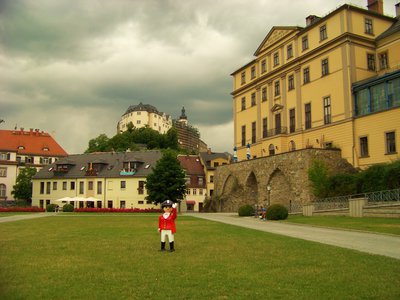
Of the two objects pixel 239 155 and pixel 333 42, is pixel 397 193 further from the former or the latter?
pixel 239 155

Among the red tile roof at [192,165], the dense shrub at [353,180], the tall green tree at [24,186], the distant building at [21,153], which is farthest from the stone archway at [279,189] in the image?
the distant building at [21,153]

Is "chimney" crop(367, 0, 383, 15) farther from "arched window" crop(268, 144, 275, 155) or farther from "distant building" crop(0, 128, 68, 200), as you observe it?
"distant building" crop(0, 128, 68, 200)

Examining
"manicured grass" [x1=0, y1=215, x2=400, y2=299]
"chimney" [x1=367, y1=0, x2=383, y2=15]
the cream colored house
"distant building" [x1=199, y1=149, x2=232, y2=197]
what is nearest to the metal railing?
"manicured grass" [x1=0, y1=215, x2=400, y2=299]

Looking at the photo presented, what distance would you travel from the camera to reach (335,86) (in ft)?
157

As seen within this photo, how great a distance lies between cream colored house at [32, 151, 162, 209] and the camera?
245 ft

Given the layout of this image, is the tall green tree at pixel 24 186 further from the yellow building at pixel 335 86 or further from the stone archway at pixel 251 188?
the stone archway at pixel 251 188

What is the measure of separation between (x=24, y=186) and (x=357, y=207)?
71284mm

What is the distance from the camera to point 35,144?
100812 millimetres

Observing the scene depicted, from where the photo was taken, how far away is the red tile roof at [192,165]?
279 feet

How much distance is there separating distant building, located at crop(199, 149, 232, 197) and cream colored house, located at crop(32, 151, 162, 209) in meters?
12.3

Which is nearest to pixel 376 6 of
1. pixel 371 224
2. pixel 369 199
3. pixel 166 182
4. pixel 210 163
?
pixel 369 199

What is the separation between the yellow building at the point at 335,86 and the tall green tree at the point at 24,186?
48.6 m

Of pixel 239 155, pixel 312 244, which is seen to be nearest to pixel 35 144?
pixel 239 155

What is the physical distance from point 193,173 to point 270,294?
254 feet
